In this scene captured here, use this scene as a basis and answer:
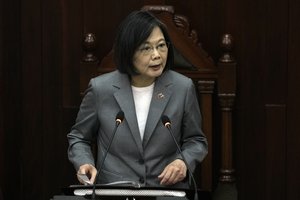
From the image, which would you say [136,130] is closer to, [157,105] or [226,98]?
[157,105]

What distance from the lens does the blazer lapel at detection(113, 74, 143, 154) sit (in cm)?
309

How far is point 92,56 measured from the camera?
379 cm

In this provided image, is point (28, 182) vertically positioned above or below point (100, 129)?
below

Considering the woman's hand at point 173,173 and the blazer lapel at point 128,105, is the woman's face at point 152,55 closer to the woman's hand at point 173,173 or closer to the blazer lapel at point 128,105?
the blazer lapel at point 128,105

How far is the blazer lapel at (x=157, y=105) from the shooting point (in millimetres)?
3098

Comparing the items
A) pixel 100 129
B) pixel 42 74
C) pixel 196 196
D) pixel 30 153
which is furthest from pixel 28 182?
pixel 196 196

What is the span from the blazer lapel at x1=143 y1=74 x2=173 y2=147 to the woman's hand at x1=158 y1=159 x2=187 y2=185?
7.8 inches

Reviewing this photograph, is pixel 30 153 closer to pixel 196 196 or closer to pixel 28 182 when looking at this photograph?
pixel 28 182

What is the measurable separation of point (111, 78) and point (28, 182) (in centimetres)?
121

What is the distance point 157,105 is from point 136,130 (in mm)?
134

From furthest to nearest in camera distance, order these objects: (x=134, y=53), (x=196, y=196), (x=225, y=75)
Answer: (x=225, y=75), (x=134, y=53), (x=196, y=196)

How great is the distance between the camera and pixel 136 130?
121 inches

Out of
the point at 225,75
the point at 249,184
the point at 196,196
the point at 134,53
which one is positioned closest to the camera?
the point at 196,196

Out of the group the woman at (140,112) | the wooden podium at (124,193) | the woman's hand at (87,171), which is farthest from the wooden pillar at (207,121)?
the wooden podium at (124,193)
